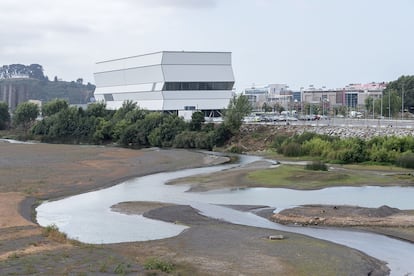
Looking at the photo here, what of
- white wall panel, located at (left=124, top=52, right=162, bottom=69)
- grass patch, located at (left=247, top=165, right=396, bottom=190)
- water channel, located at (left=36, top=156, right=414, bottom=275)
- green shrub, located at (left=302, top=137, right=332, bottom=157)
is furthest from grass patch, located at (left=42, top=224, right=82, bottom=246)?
white wall panel, located at (left=124, top=52, right=162, bottom=69)

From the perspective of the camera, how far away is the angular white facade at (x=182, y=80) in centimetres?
13225

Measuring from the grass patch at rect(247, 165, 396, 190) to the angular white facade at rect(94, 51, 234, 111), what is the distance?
78.0 metres

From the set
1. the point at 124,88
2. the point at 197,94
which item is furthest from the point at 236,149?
the point at 124,88

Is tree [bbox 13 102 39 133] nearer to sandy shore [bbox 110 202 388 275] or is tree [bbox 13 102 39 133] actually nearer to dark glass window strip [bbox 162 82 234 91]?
dark glass window strip [bbox 162 82 234 91]

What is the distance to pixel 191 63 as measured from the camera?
13338 centimetres

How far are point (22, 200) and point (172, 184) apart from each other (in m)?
14.0

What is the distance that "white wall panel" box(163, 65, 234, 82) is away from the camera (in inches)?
5207

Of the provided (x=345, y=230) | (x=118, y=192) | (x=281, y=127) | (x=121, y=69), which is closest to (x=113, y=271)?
(x=345, y=230)

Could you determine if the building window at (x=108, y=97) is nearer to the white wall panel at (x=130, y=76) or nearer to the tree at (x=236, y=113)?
the white wall panel at (x=130, y=76)

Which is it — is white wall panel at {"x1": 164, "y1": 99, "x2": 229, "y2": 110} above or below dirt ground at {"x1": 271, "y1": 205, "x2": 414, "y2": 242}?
above

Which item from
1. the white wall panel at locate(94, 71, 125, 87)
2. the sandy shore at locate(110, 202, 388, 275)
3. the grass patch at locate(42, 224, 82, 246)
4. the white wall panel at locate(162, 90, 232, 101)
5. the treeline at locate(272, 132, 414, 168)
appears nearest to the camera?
the sandy shore at locate(110, 202, 388, 275)

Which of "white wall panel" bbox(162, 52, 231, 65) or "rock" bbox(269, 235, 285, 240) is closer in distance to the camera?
"rock" bbox(269, 235, 285, 240)

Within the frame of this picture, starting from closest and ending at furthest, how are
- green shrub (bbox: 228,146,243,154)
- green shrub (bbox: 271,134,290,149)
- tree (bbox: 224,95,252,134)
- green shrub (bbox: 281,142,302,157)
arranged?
green shrub (bbox: 281,142,302,157) < green shrub (bbox: 271,134,290,149) < green shrub (bbox: 228,146,243,154) < tree (bbox: 224,95,252,134)

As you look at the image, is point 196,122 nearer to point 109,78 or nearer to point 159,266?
point 109,78
